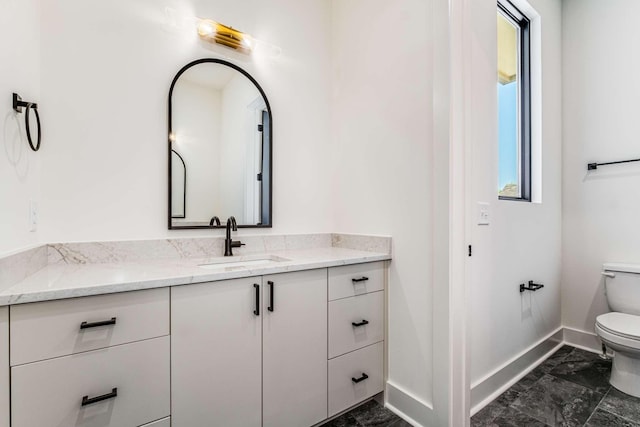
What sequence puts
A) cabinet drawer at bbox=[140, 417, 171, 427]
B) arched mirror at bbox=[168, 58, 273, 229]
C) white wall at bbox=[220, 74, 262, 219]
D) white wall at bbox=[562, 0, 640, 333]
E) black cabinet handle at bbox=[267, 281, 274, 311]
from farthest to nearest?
white wall at bbox=[562, 0, 640, 333] → white wall at bbox=[220, 74, 262, 219] → arched mirror at bbox=[168, 58, 273, 229] → black cabinet handle at bbox=[267, 281, 274, 311] → cabinet drawer at bbox=[140, 417, 171, 427]

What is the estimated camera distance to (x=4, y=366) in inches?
32.3

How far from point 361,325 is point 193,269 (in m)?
0.94

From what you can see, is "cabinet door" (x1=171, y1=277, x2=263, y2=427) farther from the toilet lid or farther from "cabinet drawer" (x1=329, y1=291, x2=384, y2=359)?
the toilet lid

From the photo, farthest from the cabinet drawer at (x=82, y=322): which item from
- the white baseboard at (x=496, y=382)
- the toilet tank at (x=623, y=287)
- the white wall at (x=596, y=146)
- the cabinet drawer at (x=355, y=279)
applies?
the white wall at (x=596, y=146)

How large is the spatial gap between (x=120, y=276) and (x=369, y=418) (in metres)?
1.44

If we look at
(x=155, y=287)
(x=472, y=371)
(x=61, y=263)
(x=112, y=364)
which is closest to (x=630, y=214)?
(x=472, y=371)

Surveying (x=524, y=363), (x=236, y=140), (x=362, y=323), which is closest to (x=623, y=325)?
(x=524, y=363)

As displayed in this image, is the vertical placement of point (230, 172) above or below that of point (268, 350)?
above

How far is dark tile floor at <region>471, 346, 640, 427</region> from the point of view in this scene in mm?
1541

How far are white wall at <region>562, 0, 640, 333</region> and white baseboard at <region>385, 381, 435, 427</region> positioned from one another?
1858mm

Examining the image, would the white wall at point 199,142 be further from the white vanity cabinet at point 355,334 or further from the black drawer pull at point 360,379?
the black drawer pull at point 360,379

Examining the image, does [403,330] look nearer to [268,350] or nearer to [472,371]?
[472,371]

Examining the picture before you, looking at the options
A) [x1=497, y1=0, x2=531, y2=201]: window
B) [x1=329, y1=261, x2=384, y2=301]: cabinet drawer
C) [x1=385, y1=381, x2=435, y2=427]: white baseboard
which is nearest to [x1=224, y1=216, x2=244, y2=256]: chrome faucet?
[x1=329, y1=261, x2=384, y2=301]: cabinet drawer

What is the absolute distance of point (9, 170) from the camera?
1.03m
